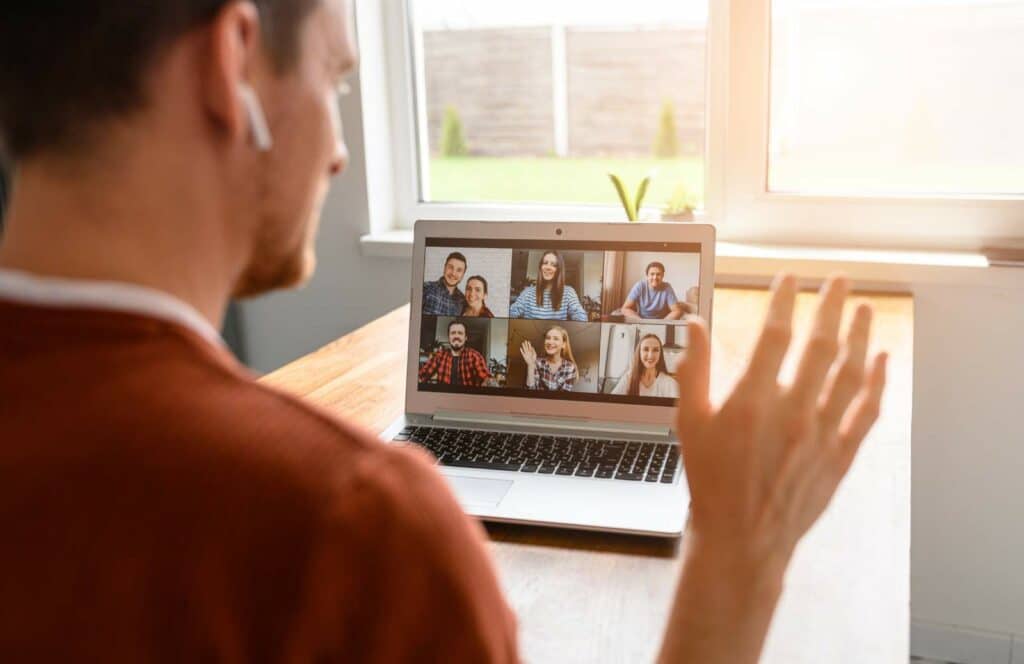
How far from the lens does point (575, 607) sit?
875 millimetres

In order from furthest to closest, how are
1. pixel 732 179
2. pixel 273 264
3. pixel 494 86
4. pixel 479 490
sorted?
pixel 494 86
pixel 732 179
pixel 479 490
pixel 273 264

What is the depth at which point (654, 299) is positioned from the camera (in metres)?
1.23

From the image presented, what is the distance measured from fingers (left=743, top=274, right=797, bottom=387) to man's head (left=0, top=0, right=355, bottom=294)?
32 centimetres

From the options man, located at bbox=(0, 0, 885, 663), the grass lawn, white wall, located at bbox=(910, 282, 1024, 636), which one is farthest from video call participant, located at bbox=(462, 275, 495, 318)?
the grass lawn

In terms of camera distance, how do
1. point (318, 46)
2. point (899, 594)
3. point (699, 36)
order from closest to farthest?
point (318, 46), point (899, 594), point (699, 36)

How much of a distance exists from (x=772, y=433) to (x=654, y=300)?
1.92ft

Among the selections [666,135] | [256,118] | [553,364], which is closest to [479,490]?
[553,364]

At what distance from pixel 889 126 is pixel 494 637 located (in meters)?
1.82

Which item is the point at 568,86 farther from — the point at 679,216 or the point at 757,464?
the point at 757,464

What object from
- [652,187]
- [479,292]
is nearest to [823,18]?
[652,187]

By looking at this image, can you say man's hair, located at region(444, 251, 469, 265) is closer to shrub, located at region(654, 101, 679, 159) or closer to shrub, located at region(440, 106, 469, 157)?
shrub, located at region(440, 106, 469, 157)

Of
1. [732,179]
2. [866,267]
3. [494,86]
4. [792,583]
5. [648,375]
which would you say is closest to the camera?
[792,583]

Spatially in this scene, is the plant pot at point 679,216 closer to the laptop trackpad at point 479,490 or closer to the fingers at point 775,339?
the laptop trackpad at point 479,490

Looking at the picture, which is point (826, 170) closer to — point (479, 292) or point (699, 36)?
point (699, 36)
